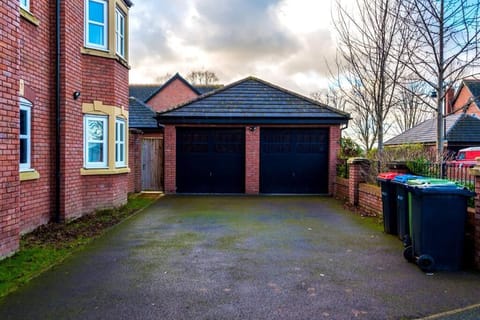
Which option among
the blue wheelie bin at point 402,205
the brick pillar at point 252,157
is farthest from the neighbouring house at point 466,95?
the blue wheelie bin at point 402,205

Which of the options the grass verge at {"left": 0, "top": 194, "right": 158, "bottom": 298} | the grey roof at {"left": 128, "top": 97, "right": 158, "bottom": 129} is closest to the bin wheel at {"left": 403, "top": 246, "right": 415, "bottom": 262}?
the grass verge at {"left": 0, "top": 194, "right": 158, "bottom": 298}

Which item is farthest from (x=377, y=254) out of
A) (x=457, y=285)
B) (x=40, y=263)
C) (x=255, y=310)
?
(x=40, y=263)

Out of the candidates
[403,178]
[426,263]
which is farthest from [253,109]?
[426,263]

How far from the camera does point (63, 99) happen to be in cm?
852

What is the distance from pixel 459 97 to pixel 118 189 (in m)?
36.4

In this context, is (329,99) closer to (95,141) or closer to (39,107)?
(95,141)

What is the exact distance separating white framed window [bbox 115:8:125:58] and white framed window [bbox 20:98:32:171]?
3.89 m

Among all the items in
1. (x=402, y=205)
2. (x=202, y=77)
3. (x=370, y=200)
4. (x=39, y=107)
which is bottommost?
(x=370, y=200)

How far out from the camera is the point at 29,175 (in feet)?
24.0

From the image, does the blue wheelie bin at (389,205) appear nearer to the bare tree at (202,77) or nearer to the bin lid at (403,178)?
the bin lid at (403,178)

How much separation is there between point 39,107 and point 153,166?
307 inches

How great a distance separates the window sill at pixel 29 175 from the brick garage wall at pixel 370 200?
7.69m

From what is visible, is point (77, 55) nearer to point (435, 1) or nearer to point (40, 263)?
point (40, 263)

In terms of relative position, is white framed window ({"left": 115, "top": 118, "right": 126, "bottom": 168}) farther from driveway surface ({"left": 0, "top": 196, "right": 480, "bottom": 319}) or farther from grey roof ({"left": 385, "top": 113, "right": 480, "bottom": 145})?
grey roof ({"left": 385, "top": 113, "right": 480, "bottom": 145})
